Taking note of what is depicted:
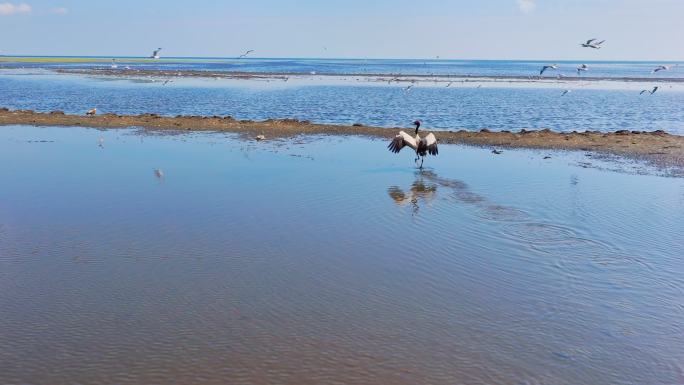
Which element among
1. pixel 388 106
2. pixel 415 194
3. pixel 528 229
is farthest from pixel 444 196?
pixel 388 106

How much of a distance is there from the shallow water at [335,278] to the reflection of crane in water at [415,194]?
0.32ft

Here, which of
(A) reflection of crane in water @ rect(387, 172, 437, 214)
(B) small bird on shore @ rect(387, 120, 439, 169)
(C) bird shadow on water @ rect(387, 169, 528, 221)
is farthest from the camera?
(B) small bird on shore @ rect(387, 120, 439, 169)

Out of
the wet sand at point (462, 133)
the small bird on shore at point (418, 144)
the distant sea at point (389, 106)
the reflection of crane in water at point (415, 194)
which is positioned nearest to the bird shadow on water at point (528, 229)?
the reflection of crane in water at point (415, 194)

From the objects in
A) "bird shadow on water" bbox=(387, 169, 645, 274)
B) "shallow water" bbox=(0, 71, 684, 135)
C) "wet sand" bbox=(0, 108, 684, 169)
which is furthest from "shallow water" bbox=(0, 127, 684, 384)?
"shallow water" bbox=(0, 71, 684, 135)

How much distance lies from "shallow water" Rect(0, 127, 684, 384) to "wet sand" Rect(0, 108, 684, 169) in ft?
17.9

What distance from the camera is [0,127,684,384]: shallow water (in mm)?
6297

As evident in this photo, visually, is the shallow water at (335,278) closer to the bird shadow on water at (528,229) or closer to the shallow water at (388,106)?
the bird shadow on water at (528,229)

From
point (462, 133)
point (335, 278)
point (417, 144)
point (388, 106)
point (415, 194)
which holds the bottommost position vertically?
point (335, 278)

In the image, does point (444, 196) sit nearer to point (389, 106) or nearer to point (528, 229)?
point (528, 229)

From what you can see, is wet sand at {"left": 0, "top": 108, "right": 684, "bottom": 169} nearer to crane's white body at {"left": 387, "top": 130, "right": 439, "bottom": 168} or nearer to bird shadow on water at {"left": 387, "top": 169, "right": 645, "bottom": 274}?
crane's white body at {"left": 387, "top": 130, "right": 439, "bottom": 168}

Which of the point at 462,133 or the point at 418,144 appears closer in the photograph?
the point at 418,144

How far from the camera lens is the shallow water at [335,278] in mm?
6297

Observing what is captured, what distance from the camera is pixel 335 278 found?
8719 millimetres

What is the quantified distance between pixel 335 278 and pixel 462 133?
688 inches
